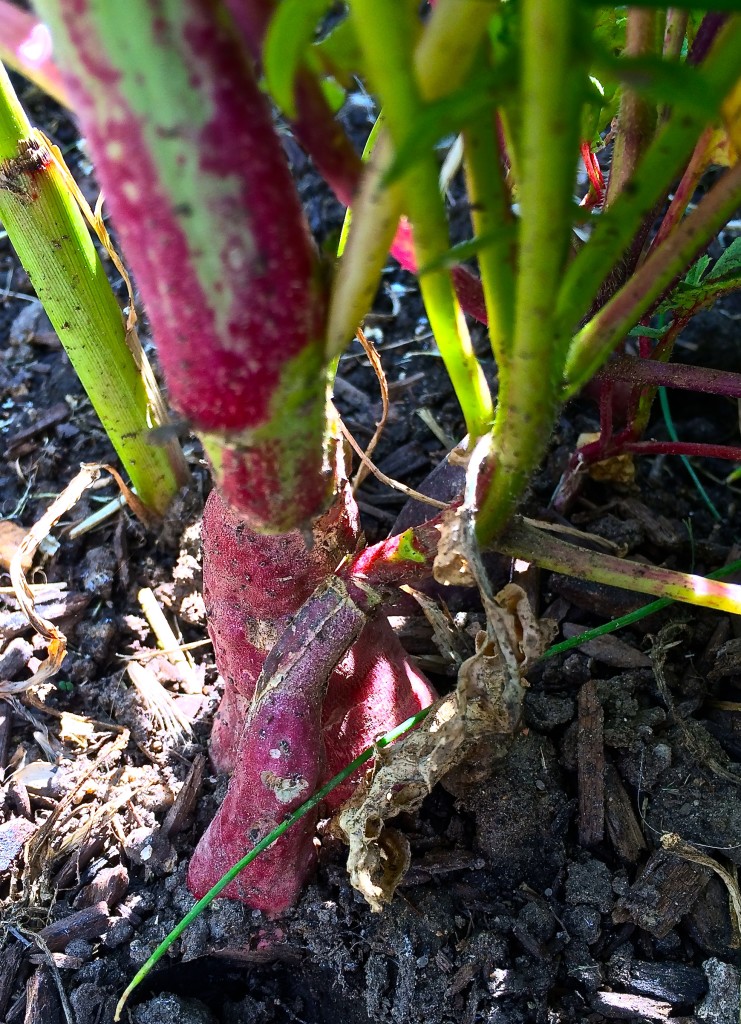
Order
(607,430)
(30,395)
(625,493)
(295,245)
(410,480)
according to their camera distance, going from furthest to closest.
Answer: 1. (30,395)
2. (410,480)
3. (625,493)
4. (607,430)
5. (295,245)

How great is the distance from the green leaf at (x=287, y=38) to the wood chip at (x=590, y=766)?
87cm

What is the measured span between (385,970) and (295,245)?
2.69ft

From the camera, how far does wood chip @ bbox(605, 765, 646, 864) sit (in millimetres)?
1021

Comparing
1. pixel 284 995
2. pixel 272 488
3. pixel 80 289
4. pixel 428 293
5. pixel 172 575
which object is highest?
pixel 80 289

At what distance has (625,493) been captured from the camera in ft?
4.38

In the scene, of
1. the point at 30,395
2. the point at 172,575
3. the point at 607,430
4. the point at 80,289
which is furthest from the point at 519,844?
the point at 30,395

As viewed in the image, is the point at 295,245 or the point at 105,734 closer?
the point at 295,245

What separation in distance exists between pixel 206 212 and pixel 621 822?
0.88m

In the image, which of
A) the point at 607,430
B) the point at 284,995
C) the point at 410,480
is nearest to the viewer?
the point at 284,995

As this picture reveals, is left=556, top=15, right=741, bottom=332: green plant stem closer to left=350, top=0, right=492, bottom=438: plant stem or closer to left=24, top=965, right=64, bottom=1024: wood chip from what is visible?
left=350, top=0, right=492, bottom=438: plant stem

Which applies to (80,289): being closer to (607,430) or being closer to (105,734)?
(105,734)

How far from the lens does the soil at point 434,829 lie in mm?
957

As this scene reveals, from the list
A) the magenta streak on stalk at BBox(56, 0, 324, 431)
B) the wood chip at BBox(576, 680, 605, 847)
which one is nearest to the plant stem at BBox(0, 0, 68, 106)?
the magenta streak on stalk at BBox(56, 0, 324, 431)

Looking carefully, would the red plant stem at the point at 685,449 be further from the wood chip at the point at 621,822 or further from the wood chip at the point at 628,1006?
the wood chip at the point at 628,1006
